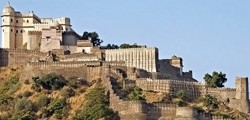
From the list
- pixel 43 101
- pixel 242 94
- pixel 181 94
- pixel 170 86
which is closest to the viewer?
pixel 181 94

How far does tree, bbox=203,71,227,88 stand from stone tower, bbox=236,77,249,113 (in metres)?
3.19

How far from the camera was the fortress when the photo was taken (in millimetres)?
103500

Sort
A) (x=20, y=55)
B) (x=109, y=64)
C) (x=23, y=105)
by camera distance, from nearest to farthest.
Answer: (x=23, y=105) < (x=109, y=64) < (x=20, y=55)

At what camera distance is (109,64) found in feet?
370

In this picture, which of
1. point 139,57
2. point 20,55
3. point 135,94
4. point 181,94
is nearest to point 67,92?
point 135,94

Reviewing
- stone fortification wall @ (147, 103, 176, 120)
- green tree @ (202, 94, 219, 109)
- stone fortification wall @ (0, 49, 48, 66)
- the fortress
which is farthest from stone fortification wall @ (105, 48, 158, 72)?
stone fortification wall @ (147, 103, 176, 120)

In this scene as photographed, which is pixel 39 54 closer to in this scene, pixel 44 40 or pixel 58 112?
pixel 44 40

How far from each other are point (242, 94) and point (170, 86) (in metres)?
5.45

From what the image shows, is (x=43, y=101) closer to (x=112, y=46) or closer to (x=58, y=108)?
(x=58, y=108)

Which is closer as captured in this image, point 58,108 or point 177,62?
point 58,108

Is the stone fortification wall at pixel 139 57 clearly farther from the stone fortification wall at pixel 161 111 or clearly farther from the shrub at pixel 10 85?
the stone fortification wall at pixel 161 111

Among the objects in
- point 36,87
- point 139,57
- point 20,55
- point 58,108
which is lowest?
point 58,108

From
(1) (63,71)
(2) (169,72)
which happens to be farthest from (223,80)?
(1) (63,71)

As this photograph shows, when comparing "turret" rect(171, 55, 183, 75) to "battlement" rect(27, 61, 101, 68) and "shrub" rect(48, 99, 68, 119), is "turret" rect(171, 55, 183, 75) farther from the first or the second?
"shrub" rect(48, 99, 68, 119)
